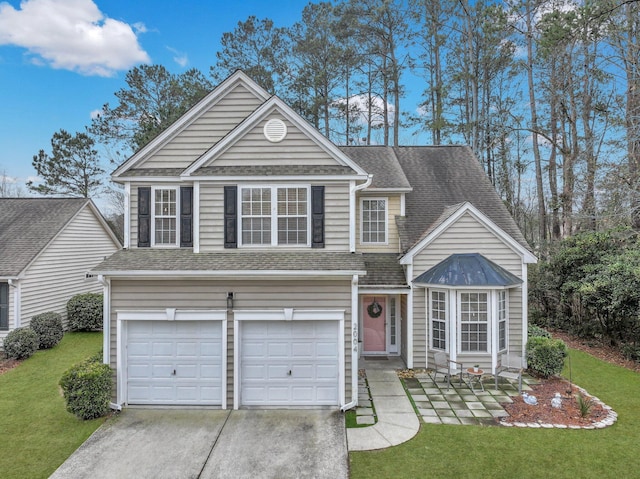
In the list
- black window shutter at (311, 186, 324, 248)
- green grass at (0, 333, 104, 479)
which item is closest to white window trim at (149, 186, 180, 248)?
black window shutter at (311, 186, 324, 248)

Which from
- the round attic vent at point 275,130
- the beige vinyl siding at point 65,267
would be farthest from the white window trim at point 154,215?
the beige vinyl siding at point 65,267

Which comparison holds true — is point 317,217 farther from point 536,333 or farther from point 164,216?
point 536,333

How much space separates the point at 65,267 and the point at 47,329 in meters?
3.58

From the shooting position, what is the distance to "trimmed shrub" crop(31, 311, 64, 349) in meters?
13.4

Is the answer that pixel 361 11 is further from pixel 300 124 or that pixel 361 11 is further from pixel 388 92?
pixel 300 124

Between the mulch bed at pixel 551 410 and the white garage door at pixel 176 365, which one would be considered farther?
the white garage door at pixel 176 365

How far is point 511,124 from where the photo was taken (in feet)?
69.8

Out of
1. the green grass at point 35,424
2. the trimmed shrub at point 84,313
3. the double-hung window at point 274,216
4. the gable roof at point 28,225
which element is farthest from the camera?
the trimmed shrub at point 84,313

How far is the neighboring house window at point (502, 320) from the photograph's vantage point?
34.1 feet

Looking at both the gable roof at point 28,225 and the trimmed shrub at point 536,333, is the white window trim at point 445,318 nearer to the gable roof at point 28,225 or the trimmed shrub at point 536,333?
the trimmed shrub at point 536,333

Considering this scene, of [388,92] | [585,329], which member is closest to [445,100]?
[388,92]

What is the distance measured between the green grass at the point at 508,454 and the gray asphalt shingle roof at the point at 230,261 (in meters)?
3.66

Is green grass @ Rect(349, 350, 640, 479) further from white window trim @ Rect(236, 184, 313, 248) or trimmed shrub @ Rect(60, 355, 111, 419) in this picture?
trimmed shrub @ Rect(60, 355, 111, 419)

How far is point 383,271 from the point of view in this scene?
11578mm
